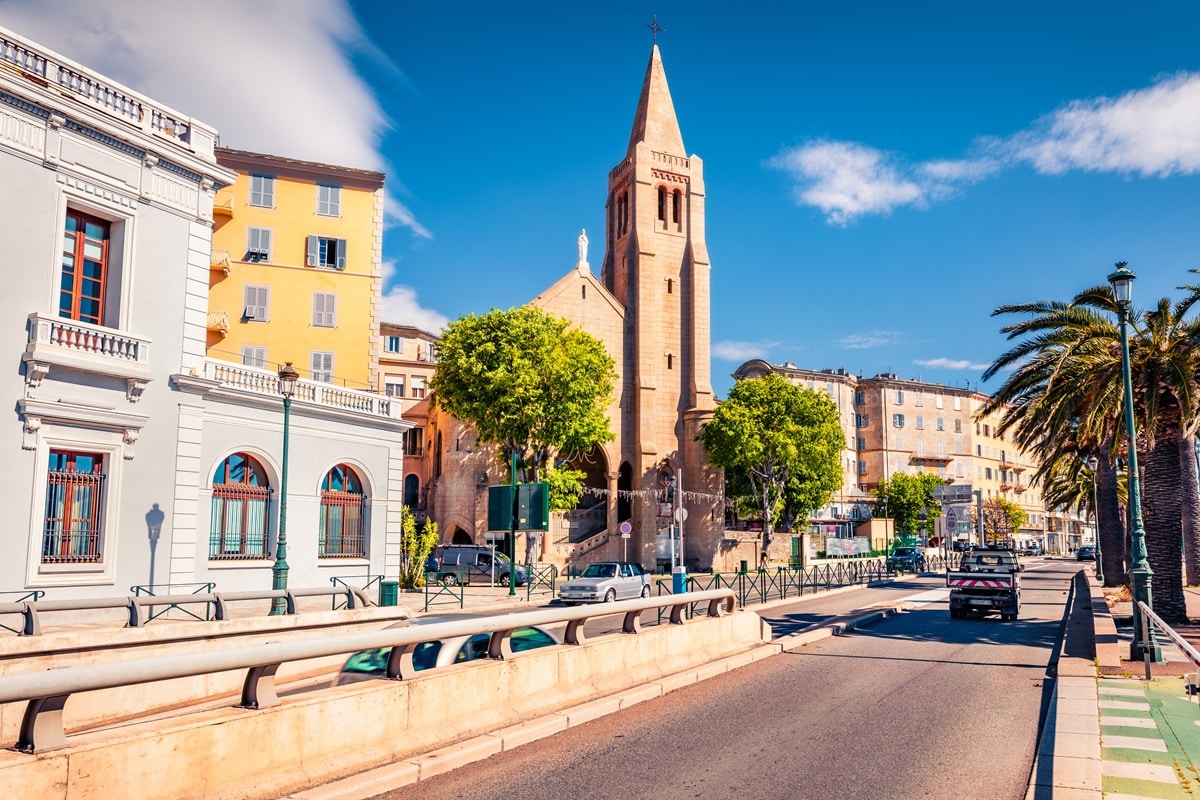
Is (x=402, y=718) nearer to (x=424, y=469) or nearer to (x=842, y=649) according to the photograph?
(x=842, y=649)

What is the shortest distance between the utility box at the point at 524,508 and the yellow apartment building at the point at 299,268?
6.61m

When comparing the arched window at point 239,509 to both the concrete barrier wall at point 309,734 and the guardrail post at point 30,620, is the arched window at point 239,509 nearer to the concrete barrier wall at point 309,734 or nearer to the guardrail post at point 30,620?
the guardrail post at point 30,620

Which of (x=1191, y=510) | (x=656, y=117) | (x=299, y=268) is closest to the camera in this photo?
(x=1191, y=510)

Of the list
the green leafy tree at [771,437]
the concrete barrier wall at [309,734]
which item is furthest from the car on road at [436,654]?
the green leafy tree at [771,437]

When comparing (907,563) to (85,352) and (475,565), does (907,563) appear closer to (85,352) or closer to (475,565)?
(475,565)

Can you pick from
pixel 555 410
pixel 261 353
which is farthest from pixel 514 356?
pixel 261 353

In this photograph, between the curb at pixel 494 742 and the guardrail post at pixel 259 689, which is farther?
the curb at pixel 494 742

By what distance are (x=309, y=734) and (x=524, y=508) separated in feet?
86.4

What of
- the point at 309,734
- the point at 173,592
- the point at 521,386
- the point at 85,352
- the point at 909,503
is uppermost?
the point at 521,386

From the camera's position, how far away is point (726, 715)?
1045 cm

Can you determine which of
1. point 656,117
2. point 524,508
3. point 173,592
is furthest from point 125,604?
point 656,117

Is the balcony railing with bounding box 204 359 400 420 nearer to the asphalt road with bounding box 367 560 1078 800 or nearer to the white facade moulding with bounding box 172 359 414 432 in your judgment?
the white facade moulding with bounding box 172 359 414 432

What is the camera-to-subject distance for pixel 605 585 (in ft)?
94.0

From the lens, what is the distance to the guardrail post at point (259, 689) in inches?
259
